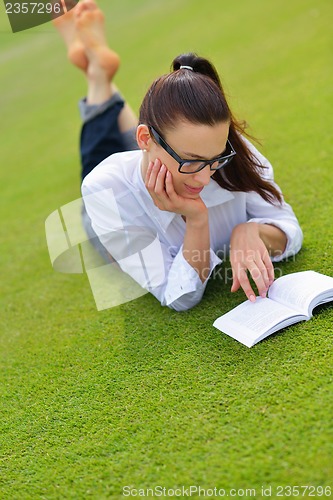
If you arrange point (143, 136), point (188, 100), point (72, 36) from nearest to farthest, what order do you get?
point (188, 100)
point (143, 136)
point (72, 36)

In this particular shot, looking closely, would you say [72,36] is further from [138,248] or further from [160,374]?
[160,374]

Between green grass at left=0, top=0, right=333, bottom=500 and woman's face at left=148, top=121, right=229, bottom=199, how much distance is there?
0.62 meters

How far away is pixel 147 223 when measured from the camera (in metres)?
2.72

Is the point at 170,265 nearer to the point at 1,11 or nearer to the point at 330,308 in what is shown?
the point at 330,308

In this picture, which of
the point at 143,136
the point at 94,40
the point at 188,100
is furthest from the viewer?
the point at 94,40

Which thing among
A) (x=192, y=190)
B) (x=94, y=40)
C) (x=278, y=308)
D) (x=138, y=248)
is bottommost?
(x=278, y=308)

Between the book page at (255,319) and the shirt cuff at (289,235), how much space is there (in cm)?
40

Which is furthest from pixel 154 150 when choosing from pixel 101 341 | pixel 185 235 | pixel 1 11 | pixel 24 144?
pixel 24 144

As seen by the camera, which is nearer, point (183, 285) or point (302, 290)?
point (302, 290)

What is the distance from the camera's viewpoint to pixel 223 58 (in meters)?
6.36

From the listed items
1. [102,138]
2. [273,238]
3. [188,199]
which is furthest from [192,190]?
[102,138]

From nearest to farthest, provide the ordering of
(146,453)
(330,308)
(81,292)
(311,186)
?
1. (146,453)
2. (330,308)
3. (81,292)
4. (311,186)

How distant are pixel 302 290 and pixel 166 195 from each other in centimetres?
66

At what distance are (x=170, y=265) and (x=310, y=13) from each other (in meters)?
5.23
